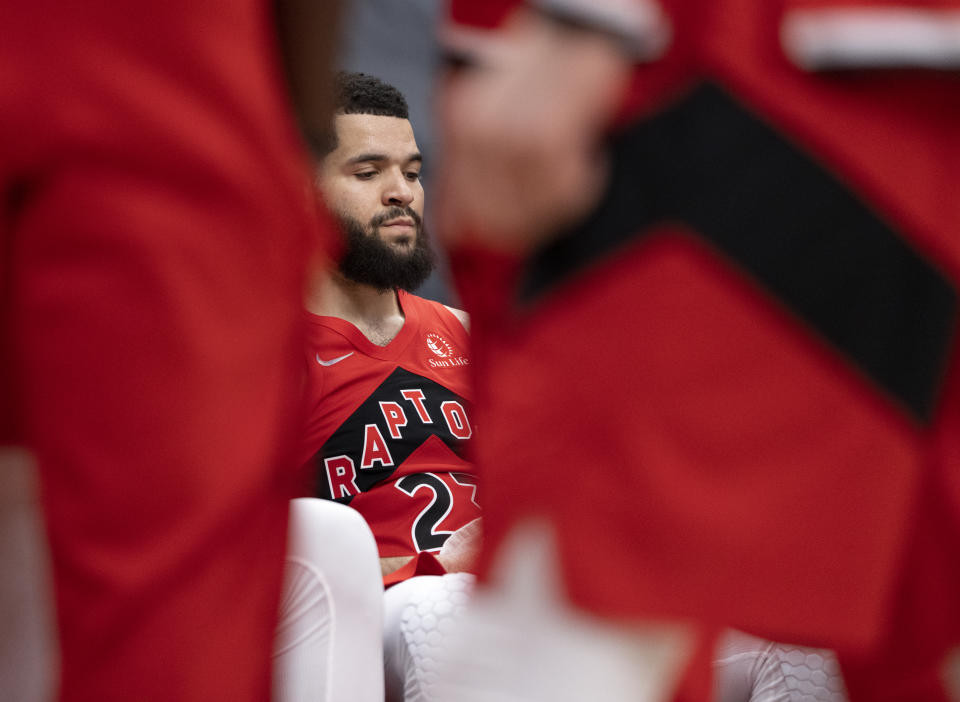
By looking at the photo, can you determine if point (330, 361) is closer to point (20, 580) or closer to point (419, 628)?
point (419, 628)

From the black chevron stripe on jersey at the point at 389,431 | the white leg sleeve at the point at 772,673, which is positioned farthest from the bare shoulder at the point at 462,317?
the white leg sleeve at the point at 772,673

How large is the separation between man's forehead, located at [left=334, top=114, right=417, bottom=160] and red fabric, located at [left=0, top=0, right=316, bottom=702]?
141 cm

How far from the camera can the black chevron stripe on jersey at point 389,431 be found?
156 cm

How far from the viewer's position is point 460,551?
151 centimetres

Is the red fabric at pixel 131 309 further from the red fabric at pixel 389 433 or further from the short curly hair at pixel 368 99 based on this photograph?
the short curly hair at pixel 368 99

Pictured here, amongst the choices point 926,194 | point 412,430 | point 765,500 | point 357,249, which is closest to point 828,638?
point 765,500

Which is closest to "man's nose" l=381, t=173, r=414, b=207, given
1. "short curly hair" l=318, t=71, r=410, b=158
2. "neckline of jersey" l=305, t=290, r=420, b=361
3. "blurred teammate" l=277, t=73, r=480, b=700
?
"blurred teammate" l=277, t=73, r=480, b=700

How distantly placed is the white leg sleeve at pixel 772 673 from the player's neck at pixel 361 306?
2.75 ft

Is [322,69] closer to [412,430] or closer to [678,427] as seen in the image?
[678,427]

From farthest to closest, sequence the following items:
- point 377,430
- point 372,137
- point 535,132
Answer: point 372,137
point 377,430
point 535,132

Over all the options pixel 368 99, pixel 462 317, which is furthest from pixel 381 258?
pixel 368 99

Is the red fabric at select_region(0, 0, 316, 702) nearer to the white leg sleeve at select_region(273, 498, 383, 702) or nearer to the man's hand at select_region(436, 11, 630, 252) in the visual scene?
the man's hand at select_region(436, 11, 630, 252)

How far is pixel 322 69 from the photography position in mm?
745

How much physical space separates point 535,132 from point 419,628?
82 cm
